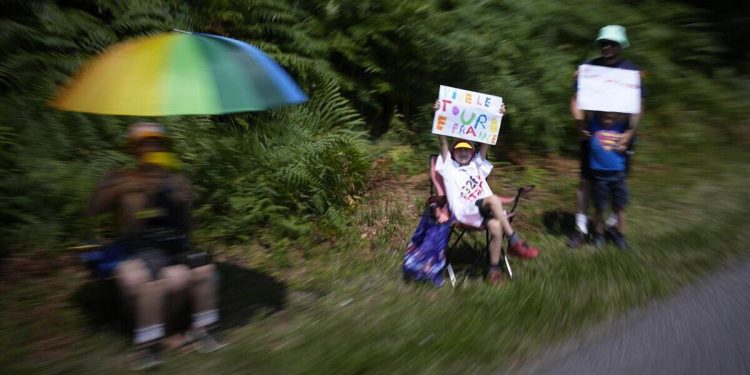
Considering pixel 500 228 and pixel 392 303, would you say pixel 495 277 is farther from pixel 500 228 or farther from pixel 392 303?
pixel 392 303

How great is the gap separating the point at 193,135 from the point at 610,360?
433 centimetres

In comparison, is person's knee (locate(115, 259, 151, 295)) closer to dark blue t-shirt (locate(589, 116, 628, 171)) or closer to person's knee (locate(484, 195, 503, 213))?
person's knee (locate(484, 195, 503, 213))

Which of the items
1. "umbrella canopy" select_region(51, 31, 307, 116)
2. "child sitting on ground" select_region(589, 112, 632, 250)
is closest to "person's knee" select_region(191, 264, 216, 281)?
"umbrella canopy" select_region(51, 31, 307, 116)

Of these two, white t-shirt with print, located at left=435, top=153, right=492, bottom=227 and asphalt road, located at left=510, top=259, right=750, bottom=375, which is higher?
white t-shirt with print, located at left=435, top=153, right=492, bottom=227

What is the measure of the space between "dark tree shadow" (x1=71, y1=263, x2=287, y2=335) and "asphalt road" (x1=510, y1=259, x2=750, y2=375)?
2.04 metres

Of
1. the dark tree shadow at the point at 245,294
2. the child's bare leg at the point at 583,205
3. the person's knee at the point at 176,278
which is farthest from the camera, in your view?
the child's bare leg at the point at 583,205

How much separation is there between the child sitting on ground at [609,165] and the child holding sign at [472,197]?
1075 mm

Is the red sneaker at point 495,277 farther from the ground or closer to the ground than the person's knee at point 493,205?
closer to the ground

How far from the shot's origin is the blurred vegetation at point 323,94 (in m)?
5.28

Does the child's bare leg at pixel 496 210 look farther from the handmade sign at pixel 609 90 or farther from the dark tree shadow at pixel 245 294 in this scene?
the dark tree shadow at pixel 245 294

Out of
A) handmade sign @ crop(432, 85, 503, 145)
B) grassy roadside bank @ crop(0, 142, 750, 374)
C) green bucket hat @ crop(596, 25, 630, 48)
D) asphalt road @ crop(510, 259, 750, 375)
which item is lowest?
asphalt road @ crop(510, 259, 750, 375)

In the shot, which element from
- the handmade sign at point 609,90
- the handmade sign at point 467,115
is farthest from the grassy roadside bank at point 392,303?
the handmade sign at point 609,90

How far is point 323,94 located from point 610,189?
11.6 feet

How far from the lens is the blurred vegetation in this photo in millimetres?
5277
